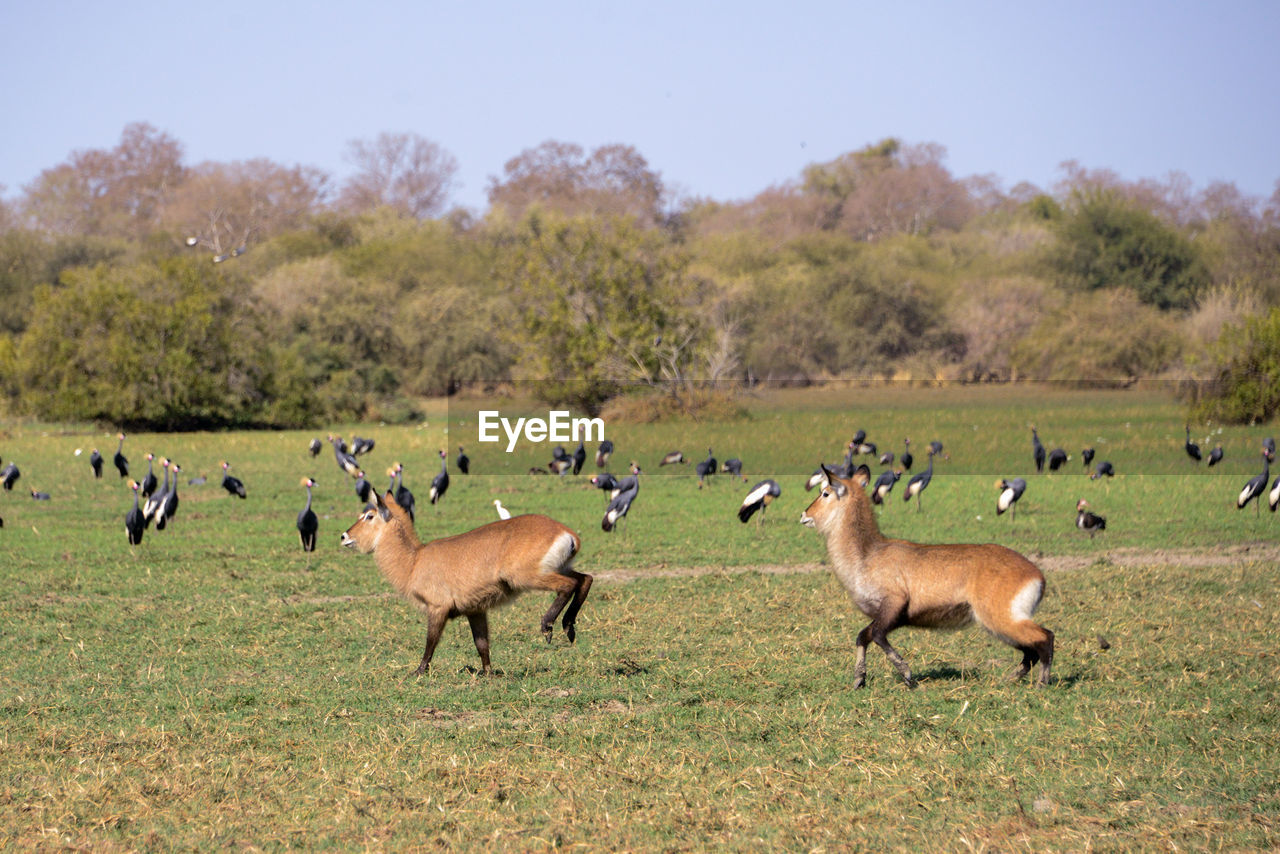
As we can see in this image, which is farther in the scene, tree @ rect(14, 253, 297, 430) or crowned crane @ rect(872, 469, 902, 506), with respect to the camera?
tree @ rect(14, 253, 297, 430)

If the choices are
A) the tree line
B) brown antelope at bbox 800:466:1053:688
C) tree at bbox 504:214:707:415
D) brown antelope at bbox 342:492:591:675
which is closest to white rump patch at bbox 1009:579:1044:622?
brown antelope at bbox 800:466:1053:688

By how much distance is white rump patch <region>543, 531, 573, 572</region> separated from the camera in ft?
23.0

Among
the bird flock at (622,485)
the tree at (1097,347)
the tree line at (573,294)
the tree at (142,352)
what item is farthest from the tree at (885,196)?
the bird flock at (622,485)

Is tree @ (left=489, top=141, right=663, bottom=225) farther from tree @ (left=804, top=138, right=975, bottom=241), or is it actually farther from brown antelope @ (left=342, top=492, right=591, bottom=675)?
brown antelope @ (left=342, top=492, right=591, bottom=675)

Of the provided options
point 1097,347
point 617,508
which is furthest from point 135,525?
point 1097,347

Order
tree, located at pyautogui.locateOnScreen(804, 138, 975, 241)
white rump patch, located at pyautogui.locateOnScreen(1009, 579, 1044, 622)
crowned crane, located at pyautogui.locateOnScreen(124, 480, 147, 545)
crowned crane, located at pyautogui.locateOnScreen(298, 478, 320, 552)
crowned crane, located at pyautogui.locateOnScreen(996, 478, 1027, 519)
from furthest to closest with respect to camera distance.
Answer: tree, located at pyautogui.locateOnScreen(804, 138, 975, 241), crowned crane, located at pyautogui.locateOnScreen(996, 478, 1027, 519), crowned crane, located at pyautogui.locateOnScreen(124, 480, 147, 545), crowned crane, located at pyautogui.locateOnScreen(298, 478, 320, 552), white rump patch, located at pyautogui.locateOnScreen(1009, 579, 1044, 622)

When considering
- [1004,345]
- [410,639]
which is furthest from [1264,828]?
[1004,345]

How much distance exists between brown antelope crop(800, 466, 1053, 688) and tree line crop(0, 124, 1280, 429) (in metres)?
23.8

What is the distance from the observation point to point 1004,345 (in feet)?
162

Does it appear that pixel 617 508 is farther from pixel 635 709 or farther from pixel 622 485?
pixel 635 709

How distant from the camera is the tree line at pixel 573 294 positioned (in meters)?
34.2

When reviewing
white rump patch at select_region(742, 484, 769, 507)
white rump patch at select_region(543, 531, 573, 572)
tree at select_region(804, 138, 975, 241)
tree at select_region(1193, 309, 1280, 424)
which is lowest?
white rump patch at select_region(742, 484, 769, 507)
